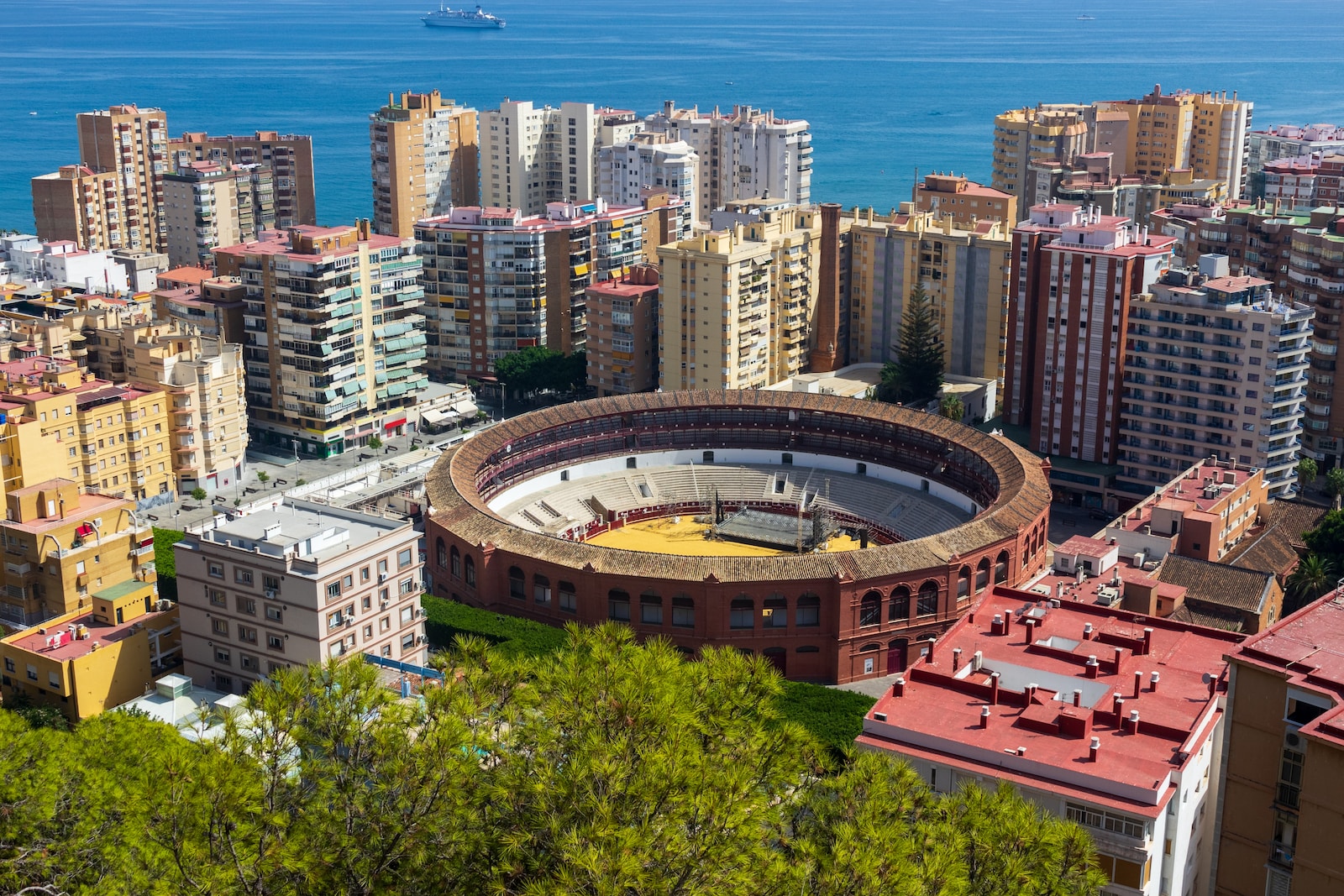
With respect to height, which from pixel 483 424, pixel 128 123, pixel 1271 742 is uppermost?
pixel 128 123

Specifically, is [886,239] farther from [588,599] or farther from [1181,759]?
[1181,759]

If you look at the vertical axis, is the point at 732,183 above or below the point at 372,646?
above

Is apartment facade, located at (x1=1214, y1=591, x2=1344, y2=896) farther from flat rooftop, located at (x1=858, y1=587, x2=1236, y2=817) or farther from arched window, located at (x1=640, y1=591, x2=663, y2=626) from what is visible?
arched window, located at (x1=640, y1=591, x2=663, y2=626)

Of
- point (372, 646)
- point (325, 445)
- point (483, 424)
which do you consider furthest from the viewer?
point (483, 424)

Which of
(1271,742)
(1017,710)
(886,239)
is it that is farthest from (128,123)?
(1271,742)

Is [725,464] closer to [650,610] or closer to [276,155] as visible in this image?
[650,610]

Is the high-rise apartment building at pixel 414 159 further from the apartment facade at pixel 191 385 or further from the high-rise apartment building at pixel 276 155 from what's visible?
the apartment facade at pixel 191 385

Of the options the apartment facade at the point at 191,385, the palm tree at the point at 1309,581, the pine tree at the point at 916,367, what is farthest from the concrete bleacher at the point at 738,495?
the apartment facade at the point at 191,385
